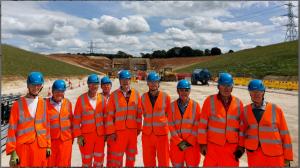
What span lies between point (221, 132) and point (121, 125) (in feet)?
5.50

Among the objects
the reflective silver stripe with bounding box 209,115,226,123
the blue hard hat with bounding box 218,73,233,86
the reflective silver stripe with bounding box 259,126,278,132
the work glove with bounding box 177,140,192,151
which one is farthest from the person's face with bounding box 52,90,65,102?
the reflective silver stripe with bounding box 259,126,278,132

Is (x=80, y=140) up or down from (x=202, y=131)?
down

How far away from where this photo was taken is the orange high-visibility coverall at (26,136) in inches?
160

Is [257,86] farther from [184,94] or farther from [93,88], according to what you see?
[93,88]

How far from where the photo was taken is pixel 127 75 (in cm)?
519

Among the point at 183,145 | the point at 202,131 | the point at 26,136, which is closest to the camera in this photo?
the point at 26,136

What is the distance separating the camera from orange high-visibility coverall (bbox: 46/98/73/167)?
15.1 feet

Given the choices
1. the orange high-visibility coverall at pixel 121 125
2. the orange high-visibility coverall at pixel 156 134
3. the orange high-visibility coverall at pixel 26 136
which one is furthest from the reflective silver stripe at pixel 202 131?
the orange high-visibility coverall at pixel 26 136

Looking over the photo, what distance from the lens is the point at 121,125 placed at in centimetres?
495

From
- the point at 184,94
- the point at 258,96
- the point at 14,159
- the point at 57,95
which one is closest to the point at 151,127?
the point at 184,94

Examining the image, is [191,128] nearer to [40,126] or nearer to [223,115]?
[223,115]

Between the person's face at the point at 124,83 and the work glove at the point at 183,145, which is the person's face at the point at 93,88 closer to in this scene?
the person's face at the point at 124,83

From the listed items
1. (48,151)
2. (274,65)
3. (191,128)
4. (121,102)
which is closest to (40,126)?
(48,151)

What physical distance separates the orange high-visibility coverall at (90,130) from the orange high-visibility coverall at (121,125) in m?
0.15
